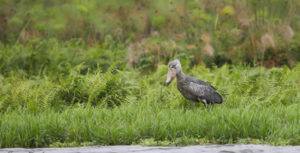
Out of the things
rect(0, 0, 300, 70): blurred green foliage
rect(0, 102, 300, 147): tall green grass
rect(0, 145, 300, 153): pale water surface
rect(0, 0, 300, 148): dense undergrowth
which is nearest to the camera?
rect(0, 145, 300, 153): pale water surface

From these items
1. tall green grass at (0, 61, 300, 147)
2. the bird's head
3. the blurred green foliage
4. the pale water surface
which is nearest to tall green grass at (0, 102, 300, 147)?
tall green grass at (0, 61, 300, 147)

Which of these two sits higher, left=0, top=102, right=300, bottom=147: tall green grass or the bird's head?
the bird's head

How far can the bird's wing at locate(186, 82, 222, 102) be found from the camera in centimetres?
629

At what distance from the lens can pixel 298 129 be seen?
4.66 meters

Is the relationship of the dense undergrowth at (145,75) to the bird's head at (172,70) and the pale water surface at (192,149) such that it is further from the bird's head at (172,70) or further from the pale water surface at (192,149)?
the bird's head at (172,70)

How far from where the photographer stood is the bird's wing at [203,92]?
6.29 meters

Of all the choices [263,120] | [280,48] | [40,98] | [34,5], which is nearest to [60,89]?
[40,98]

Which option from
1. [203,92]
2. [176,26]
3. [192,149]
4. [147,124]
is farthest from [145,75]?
[192,149]

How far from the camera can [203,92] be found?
634 centimetres

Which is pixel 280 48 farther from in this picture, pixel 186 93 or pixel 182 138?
pixel 182 138

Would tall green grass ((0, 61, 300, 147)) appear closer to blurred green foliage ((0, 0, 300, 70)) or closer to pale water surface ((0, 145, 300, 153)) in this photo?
pale water surface ((0, 145, 300, 153))

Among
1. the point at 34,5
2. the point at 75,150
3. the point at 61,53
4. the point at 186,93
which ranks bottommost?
the point at 75,150

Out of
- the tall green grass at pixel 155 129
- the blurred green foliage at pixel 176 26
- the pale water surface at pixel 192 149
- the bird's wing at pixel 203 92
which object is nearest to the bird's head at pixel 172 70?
the bird's wing at pixel 203 92

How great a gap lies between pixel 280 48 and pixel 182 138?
283 inches
